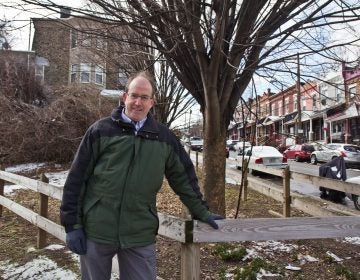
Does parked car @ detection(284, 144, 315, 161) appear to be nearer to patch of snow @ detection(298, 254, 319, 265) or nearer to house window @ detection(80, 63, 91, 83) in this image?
house window @ detection(80, 63, 91, 83)

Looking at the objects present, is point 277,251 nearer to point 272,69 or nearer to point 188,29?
point 272,69

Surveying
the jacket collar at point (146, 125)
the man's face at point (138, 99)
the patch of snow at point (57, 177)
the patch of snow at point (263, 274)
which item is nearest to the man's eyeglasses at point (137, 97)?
the man's face at point (138, 99)

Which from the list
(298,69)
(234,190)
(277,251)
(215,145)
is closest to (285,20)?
(298,69)

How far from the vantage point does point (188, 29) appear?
6035 mm

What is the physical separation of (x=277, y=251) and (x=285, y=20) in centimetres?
313

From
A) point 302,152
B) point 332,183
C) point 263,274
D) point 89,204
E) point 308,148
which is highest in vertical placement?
point 308,148

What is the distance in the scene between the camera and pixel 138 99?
3.11m

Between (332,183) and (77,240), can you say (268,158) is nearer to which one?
(332,183)

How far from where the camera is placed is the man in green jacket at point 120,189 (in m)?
2.98

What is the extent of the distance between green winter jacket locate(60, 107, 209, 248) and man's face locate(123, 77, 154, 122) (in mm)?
83

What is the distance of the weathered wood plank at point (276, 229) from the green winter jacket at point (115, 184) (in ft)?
1.61

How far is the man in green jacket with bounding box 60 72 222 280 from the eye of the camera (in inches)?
117

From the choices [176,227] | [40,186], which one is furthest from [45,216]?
[176,227]

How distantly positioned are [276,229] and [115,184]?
4.67 ft
